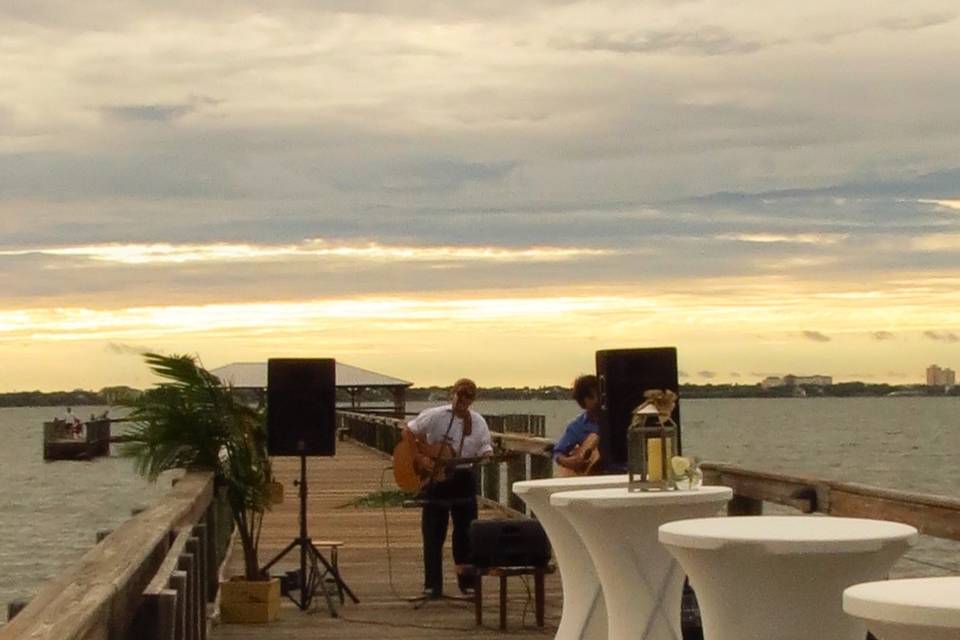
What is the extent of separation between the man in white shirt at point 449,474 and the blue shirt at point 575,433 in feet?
3.66

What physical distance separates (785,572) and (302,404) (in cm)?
621

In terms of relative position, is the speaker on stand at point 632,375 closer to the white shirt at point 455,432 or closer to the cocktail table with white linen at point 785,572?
the white shirt at point 455,432

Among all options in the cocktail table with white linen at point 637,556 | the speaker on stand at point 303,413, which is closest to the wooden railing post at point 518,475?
the speaker on stand at point 303,413

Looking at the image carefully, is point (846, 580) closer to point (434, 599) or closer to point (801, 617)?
point (801, 617)

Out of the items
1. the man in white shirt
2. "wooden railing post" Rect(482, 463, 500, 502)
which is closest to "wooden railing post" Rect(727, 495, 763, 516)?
the man in white shirt

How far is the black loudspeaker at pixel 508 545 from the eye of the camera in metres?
10.7

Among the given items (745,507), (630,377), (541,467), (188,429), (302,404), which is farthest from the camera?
(541,467)

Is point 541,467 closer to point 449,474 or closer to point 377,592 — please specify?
point 377,592

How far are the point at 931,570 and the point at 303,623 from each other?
55.6 feet

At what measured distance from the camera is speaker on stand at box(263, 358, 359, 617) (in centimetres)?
1158

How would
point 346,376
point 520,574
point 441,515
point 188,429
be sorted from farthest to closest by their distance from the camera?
1. point 346,376
2. point 441,515
3. point 188,429
4. point 520,574

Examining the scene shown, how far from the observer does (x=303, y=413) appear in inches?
459

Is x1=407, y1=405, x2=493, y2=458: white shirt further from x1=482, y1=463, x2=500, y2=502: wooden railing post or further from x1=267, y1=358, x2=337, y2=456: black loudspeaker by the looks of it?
x1=482, y1=463, x2=500, y2=502: wooden railing post

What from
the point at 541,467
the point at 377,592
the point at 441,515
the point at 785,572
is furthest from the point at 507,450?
the point at 785,572
